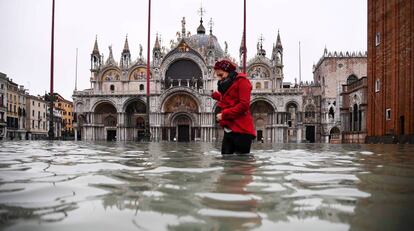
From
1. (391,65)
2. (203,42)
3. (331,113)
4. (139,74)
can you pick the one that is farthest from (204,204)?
(331,113)

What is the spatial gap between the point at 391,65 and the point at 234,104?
18.1 meters

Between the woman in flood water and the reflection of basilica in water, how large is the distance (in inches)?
1469

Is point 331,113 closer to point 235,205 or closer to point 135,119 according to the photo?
point 135,119

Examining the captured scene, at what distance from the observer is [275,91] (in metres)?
44.1

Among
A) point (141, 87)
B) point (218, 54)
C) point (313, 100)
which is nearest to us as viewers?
point (141, 87)

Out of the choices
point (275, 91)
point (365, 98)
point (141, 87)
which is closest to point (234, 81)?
point (365, 98)

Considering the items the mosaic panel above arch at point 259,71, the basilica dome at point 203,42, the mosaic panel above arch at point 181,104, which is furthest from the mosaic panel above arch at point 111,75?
the mosaic panel above arch at point 259,71

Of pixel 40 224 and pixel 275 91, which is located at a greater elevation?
pixel 275 91

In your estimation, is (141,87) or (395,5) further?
(141,87)

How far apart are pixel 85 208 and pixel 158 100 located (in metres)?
43.2

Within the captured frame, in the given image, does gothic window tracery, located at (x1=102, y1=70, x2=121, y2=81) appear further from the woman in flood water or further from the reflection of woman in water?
the reflection of woman in water

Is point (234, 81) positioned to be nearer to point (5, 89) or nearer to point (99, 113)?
point (99, 113)

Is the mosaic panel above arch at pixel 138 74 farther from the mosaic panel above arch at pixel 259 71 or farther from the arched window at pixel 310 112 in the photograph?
the arched window at pixel 310 112

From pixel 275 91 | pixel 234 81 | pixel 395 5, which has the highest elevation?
pixel 395 5
